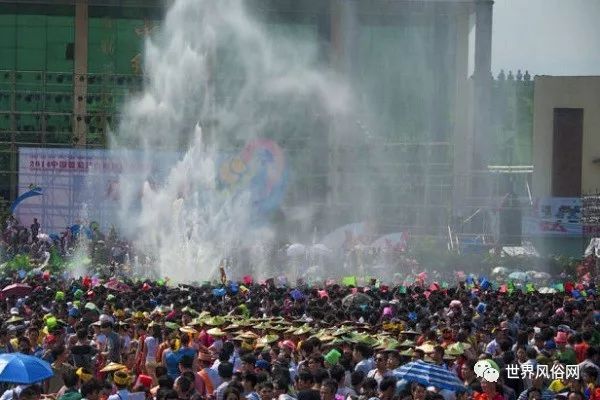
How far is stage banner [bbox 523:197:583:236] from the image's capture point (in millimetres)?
47750

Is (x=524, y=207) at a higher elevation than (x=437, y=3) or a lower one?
lower

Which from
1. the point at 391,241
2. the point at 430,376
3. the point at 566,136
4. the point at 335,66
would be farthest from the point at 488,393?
the point at 335,66

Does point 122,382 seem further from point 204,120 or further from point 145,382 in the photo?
point 204,120

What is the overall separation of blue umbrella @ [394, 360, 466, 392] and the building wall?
42903mm

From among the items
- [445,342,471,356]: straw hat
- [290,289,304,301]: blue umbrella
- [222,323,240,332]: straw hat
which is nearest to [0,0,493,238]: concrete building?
[290,289,304,301]: blue umbrella

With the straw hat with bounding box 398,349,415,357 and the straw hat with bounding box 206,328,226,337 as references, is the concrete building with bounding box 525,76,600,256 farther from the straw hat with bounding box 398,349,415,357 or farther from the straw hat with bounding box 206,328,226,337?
the straw hat with bounding box 398,349,415,357

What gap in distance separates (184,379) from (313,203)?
4034 cm

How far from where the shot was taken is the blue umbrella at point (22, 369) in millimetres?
12109

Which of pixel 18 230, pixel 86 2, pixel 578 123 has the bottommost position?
pixel 18 230

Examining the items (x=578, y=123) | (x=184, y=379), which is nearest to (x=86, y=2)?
(x=578, y=123)

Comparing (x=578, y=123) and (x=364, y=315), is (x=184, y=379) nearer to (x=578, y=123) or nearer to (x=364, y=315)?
(x=364, y=315)

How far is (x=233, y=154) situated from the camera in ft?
160

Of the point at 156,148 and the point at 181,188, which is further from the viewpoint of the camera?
the point at 156,148

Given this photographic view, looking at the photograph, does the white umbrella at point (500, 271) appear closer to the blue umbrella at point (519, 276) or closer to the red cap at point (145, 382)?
the blue umbrella at point (519, 276)
